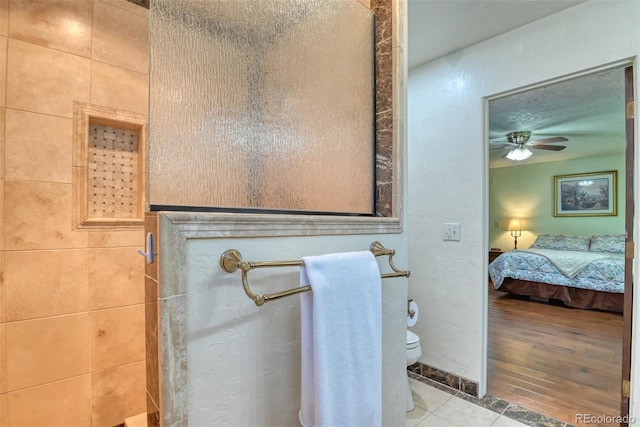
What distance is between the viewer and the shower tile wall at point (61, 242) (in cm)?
A: 139

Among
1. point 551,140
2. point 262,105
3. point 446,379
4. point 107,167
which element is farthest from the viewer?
point 551,140

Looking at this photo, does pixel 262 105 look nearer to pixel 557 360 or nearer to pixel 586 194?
pixel 557 360

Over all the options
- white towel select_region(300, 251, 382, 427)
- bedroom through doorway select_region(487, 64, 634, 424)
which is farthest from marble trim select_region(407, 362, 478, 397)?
white towel select_region(300, 251, 382, 427)

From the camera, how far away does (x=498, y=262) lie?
15.0ft

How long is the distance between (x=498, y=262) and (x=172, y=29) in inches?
196

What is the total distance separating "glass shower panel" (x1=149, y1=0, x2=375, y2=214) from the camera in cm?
77

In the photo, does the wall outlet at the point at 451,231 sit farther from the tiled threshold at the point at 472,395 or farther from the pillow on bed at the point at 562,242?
the pillow on bed at the point at 562,242

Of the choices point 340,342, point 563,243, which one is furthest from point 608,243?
point 340,342

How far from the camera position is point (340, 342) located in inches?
32.8

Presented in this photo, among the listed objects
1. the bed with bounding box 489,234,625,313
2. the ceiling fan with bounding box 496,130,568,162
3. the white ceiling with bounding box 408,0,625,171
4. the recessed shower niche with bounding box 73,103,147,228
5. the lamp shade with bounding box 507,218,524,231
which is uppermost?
the white ceiling with bounding box 408,0,625,171

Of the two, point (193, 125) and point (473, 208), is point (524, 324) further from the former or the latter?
point (193, 125)

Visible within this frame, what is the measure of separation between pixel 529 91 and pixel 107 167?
7.95ft

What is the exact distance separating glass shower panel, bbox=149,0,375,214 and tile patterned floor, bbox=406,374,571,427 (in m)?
1.34

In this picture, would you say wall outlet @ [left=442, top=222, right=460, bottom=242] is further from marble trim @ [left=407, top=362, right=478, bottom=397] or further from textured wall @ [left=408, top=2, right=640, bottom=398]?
marble trim @ [left=407, top=362, right=478, bottom=397]
